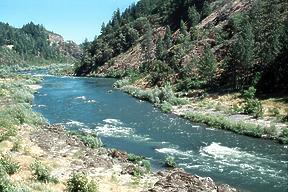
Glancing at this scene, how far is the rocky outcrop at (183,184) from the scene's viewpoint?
1232 inches

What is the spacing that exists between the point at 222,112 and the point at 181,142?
1869 cm

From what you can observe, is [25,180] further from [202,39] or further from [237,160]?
[202,39]

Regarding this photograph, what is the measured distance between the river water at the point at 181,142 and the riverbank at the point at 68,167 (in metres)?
4.23

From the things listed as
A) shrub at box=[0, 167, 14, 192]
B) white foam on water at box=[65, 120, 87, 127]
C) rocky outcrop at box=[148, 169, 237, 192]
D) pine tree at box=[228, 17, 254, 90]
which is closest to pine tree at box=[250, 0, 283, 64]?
pine tree at box=[228, 17, 254, 90]

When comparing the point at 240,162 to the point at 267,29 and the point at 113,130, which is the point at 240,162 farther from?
the point at 267,29

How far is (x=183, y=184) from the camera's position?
32.5 m

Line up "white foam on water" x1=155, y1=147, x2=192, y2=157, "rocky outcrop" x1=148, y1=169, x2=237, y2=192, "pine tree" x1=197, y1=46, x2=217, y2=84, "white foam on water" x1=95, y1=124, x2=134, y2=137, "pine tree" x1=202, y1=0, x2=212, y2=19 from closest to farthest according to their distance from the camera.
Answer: "rocky outcrop" x1=148, y1=169, x2=237, y2=192 → "white foam on water" x1=155, y1=147, x2=192, y2=157 → "white foam on water" x1=95, y1=124, x2=134, y2=137 → "pine tree" x1=197, y1=46, x2=217, y2=84 → "pine tree" x1=202, y1=0, x2=212, y2=19

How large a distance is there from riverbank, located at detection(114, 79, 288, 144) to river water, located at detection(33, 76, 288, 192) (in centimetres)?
169

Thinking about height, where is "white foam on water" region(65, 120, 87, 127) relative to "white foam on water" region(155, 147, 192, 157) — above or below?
above

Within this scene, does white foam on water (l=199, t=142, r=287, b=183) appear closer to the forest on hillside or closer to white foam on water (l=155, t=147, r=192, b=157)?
white foam on water (l=155, t=147, r=192, b=157)

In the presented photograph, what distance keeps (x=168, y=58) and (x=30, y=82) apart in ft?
136

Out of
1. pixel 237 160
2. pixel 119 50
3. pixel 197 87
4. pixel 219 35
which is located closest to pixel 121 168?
pixel 237 160

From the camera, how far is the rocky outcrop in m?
31.3

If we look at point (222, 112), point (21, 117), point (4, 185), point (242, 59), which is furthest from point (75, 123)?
point (4, 185)
